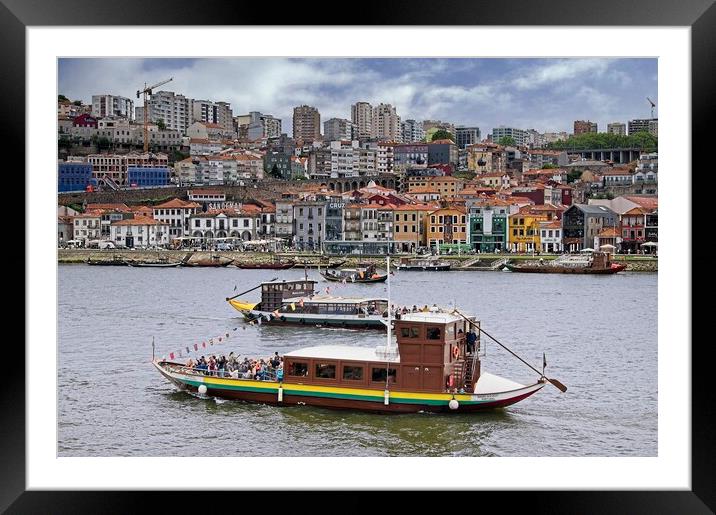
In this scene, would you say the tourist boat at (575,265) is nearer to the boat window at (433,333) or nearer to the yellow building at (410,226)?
the yellow building at (410,226)

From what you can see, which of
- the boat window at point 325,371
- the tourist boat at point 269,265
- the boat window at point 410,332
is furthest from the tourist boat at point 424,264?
the boat window at point 410,332

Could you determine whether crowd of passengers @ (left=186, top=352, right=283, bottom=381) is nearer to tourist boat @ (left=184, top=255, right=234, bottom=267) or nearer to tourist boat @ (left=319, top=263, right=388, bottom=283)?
tourist boat @ (left=319, top=263, right=388, bottom=283)

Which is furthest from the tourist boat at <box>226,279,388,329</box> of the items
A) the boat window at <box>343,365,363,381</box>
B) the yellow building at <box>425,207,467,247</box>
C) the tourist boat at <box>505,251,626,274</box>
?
the yellow building at <box>425,207,467,247</box>

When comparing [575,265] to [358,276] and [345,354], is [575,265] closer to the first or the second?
[358,276]

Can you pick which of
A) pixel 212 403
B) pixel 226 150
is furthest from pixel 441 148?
pixel 212 403

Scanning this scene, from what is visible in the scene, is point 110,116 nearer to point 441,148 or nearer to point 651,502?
point 441,148
